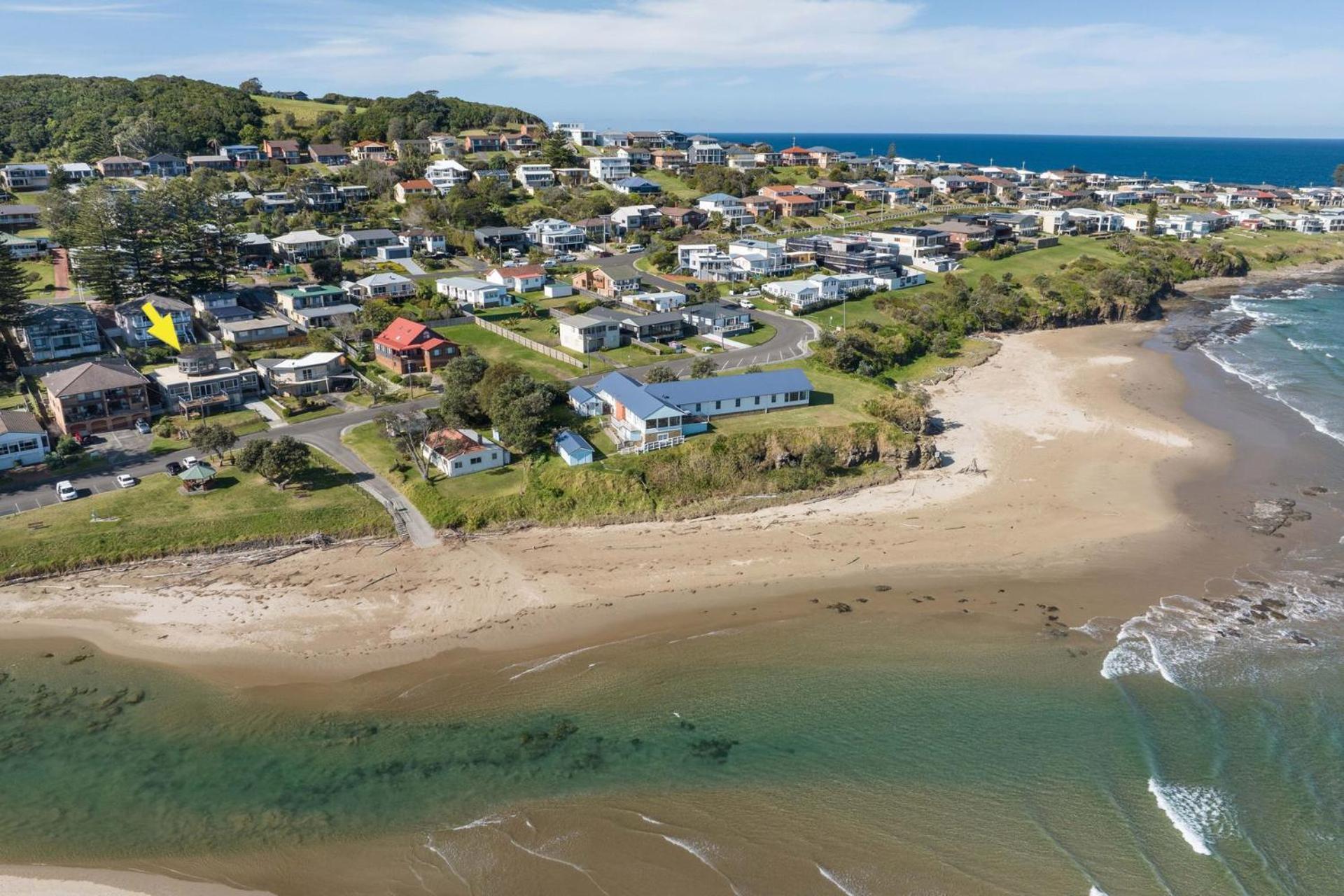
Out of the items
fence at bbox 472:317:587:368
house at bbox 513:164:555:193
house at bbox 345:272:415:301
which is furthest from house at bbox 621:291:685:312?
house at bbox 513:164:555:193

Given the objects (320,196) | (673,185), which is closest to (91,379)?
(320,196)

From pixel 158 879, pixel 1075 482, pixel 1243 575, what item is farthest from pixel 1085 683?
pixel 158 879

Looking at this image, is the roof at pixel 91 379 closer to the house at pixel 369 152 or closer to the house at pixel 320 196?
the house at pixel 320 196

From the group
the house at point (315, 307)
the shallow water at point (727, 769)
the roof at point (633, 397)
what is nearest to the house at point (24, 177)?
the house at point (315, 307)

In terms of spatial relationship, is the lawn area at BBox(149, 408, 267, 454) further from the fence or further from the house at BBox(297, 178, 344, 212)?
the house at BBox(297, 178, 344, 212)

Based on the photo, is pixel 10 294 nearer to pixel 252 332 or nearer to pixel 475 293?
pixel 252 332

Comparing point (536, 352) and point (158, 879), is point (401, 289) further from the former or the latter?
point (158, 879)

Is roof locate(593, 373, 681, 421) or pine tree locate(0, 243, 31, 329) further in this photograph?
pine tree locate(0, 243, 31, 329)
